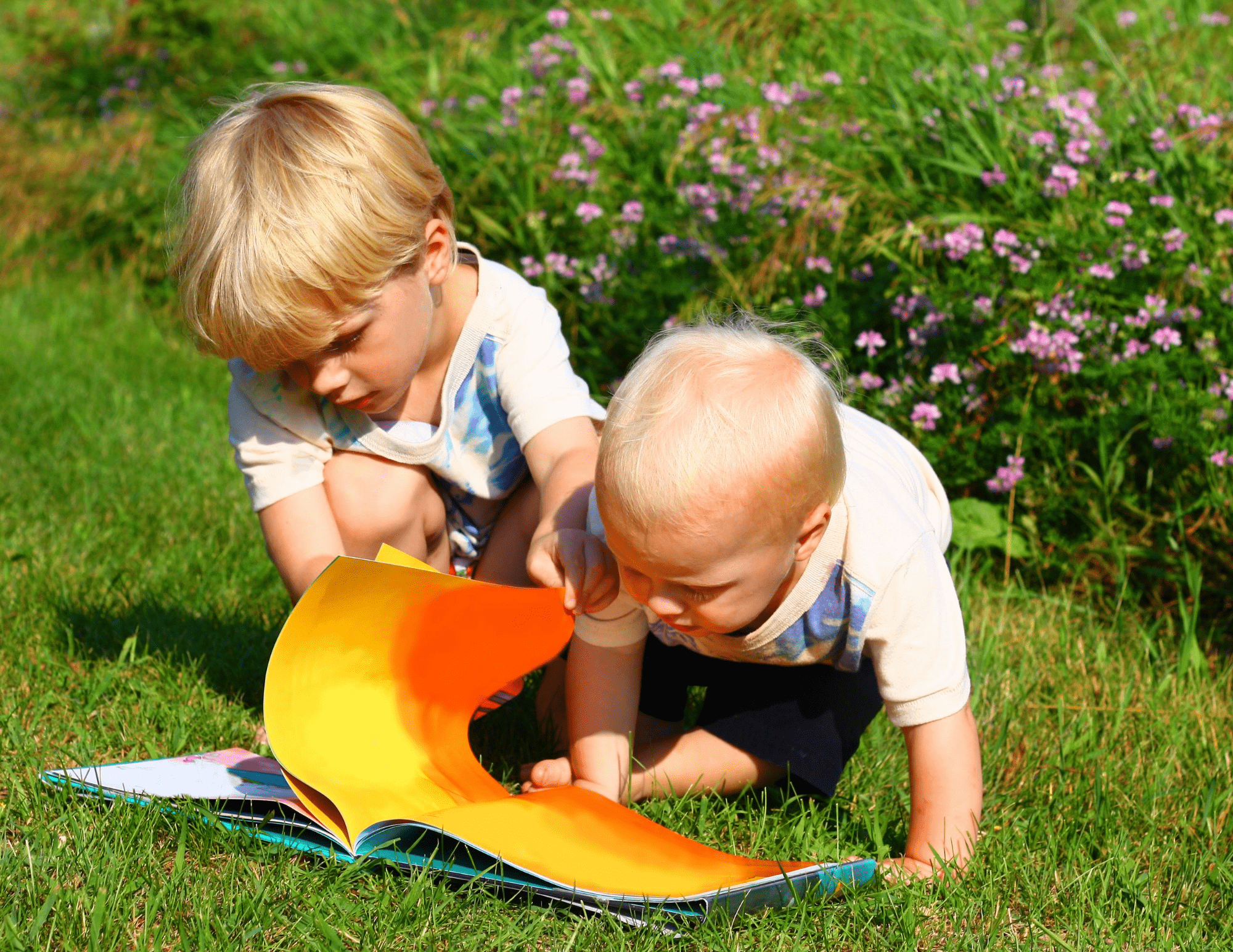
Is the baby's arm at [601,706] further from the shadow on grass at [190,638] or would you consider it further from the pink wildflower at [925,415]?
the pink wildflower at [925,415]

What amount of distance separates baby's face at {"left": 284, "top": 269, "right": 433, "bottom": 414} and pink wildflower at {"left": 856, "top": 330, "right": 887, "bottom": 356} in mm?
1173

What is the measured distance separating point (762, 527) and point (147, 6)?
17.9 feet

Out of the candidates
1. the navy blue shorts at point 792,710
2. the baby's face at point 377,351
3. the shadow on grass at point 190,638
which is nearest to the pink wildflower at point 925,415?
the navy blue shorts at point 792,710

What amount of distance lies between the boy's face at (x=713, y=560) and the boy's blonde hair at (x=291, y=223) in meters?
0.58

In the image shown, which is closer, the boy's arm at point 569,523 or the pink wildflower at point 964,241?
the boy's arm at point 569,523

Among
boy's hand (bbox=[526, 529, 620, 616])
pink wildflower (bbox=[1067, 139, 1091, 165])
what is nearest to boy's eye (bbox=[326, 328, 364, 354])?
boy's hand (bbox=[526, 529, 620, 616])

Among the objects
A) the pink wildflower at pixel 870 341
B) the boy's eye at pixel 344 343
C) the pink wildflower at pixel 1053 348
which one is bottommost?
the pink wildflower at pixel 870 341

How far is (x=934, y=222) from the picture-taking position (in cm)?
288

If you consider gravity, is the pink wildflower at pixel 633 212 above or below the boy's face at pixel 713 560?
above

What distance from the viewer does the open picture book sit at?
5.02ft

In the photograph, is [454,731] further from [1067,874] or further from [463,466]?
[1067,874]

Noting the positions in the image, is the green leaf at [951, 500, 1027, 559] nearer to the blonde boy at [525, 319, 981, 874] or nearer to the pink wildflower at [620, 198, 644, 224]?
the blonde boy at [525, 319, 981, 874]

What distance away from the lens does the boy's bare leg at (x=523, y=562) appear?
7.27ft

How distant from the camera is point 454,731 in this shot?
5.99ft
